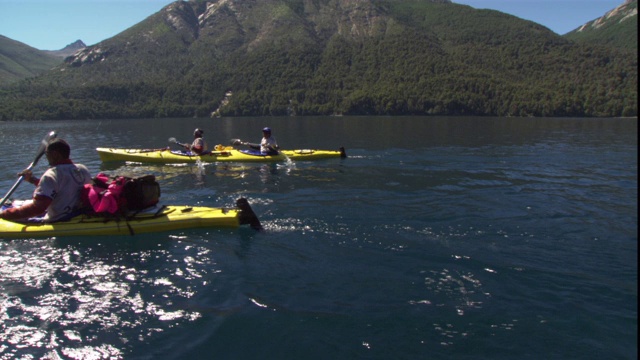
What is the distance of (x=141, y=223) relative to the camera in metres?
12.0

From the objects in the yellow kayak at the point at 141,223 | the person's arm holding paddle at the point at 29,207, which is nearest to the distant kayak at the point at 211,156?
the yellow kayak at the point at 141,223

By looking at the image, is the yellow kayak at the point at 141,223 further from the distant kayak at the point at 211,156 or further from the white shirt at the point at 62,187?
the distant kayak at the point at 211,156

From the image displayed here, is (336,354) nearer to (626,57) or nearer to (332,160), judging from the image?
(332,160)

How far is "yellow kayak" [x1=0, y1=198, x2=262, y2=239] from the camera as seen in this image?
11.8 meters

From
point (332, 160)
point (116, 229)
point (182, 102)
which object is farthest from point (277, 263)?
point (182, 102)

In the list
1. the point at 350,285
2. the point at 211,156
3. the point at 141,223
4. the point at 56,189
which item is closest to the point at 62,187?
the point at 56,189

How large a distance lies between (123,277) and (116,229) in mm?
2799

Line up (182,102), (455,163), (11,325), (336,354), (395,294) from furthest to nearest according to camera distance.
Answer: (182,102) < (455,163) < (395,294) < (11,325) < (336,354)

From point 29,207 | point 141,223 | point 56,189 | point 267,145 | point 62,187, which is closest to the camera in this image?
point 56,189

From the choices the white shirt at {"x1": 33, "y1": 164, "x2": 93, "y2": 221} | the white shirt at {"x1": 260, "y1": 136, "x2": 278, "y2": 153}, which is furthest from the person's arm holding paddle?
the white shirt at {"x1": 260, "y1": 136, "x2": 278, "y2": 153}

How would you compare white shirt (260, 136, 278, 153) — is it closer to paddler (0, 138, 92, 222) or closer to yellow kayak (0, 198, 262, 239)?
yellow kayak (0, 198, 262, 239)

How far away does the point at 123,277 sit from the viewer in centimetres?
948

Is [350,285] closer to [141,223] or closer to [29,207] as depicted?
[141,223]

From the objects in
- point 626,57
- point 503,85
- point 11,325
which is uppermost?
point 626,57
